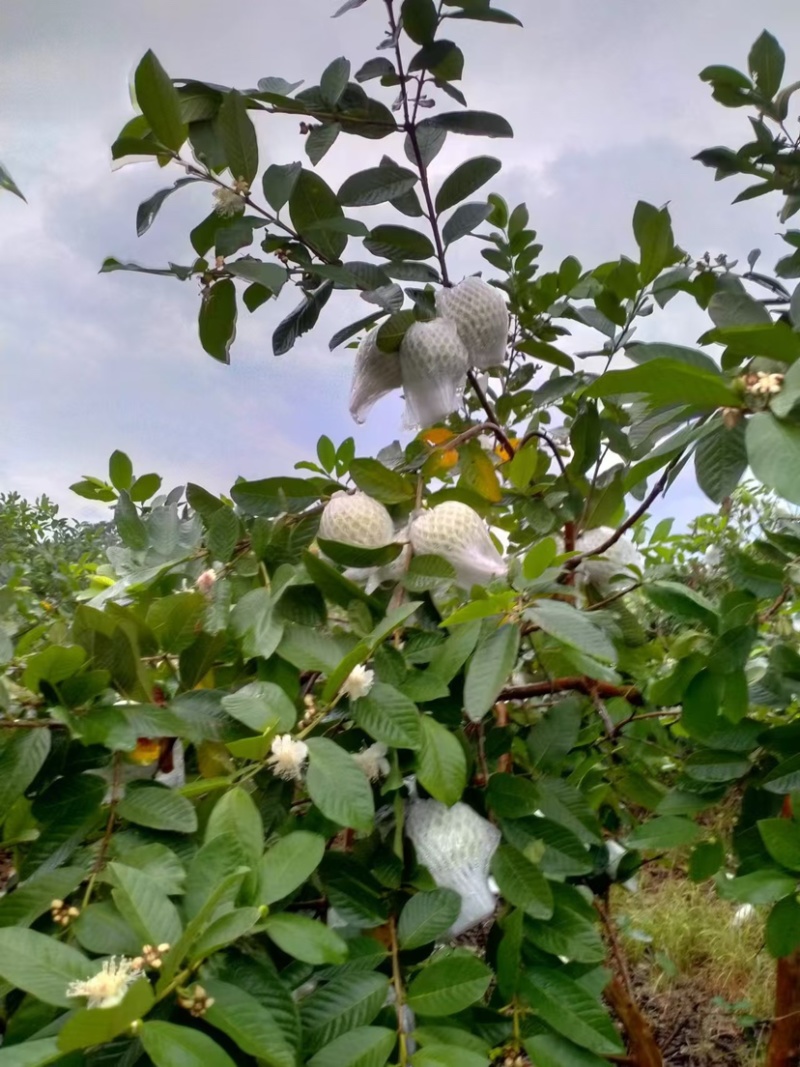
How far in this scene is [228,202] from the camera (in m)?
0.80

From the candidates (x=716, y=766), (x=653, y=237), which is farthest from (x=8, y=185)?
(x=716, y=766)

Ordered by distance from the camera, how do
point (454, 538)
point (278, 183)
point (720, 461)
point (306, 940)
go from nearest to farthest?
point (306, 940)
point (720, 461)
point (454, 538)
point (278, 183)

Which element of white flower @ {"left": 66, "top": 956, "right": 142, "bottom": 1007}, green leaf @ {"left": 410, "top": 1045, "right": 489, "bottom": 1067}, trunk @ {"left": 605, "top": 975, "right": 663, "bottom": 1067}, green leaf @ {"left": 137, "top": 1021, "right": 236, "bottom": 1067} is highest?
white flower @ {"left": 66, "top": 956, "right": 142, "bottom": 1007}

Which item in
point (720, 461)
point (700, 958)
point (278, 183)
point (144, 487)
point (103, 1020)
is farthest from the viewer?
point (700, 958)

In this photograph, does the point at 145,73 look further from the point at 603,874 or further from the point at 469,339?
the point at 603,874

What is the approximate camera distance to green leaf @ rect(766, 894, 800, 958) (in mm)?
633

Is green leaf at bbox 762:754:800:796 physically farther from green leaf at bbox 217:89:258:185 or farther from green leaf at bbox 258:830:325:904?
green leaf at bbox 217:89:258:185

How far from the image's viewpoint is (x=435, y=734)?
0.54 metres

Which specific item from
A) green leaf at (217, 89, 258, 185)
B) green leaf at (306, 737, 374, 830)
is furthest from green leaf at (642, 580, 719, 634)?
green leaf at (217, 89, 258, 185)

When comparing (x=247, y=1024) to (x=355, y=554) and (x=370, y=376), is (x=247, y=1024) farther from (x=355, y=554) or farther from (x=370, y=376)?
(x=370, y=376)

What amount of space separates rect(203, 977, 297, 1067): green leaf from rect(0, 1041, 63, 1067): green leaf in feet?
0.23

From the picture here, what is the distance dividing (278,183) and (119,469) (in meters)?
0.40

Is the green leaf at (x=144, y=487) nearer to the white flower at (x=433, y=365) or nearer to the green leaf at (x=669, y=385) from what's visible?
the white flower at (x=433, y=365)

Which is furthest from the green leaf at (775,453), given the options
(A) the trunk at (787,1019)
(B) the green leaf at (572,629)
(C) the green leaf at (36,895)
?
(A) the trunk at (787,1019)
